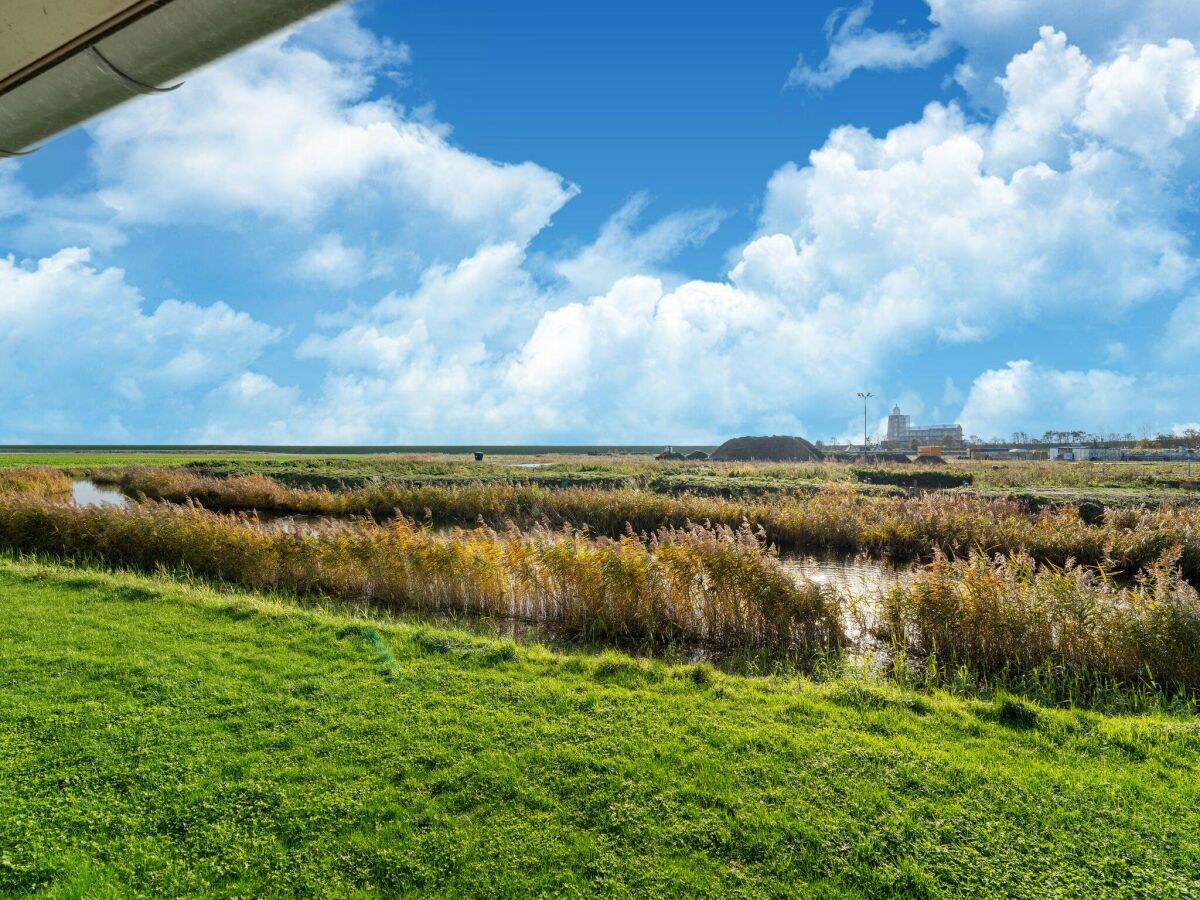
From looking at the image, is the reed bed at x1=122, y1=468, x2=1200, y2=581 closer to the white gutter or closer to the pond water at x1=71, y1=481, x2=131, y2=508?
the pond water at x1=71, y1=481, x2=131, y2=508

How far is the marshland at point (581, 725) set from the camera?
3.13 m

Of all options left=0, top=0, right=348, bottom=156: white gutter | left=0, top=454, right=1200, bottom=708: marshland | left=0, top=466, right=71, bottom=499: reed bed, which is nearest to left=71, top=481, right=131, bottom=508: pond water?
left=0, top=466, right=71, bottom=499: reed bed

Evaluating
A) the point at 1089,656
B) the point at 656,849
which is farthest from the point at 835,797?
the point at 1089,656

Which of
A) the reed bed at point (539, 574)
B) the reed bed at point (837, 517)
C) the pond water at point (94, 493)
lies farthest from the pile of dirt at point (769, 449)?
the reed bed at point (539, 574)

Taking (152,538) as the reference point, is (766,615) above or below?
below

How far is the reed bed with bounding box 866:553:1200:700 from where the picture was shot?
596 cm

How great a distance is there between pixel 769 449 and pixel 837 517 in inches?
1761

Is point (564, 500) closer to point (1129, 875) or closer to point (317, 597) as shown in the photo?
point (317, 597)

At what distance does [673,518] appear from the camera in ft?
53.3

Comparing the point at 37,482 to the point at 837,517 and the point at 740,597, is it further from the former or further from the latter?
the point at 740,597

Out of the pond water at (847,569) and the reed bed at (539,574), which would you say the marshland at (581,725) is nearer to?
the reed bed at (539,574)

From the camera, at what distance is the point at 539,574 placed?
8.45m

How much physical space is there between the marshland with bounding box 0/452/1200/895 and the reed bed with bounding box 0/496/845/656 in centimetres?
4

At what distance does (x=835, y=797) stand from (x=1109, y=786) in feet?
5.54
